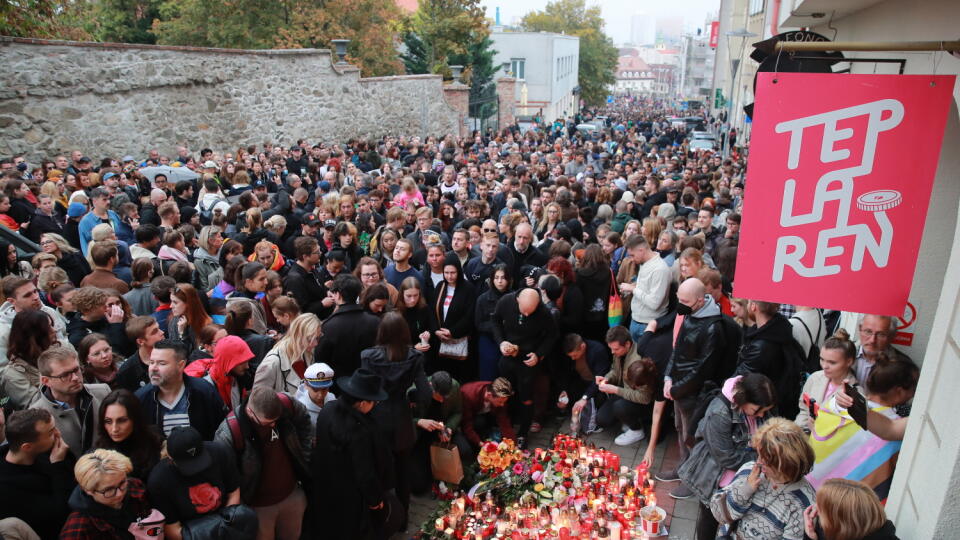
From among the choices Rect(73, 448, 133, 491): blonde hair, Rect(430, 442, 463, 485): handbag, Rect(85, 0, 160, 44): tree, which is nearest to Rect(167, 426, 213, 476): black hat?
Rect(73, 448, 133, 491): blonde hair

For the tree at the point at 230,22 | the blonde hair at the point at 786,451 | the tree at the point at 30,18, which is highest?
the tree at the point at 230,22

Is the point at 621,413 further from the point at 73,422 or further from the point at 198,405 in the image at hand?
the point at 73,422

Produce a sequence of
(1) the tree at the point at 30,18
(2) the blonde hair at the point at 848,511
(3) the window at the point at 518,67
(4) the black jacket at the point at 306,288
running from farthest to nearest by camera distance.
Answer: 1. (3) the window at the point at 518,67
2. (1) the tree at the point at 30,18
3. (4) the black jacket at the point at 306,288
4. (2) the blonde hair at the point at 848,511

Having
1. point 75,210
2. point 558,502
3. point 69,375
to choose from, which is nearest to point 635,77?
point 75,210

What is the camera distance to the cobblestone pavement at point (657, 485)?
4875 millimetres

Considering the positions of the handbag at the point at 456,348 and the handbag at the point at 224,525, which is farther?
the handbag at the point at 456,348

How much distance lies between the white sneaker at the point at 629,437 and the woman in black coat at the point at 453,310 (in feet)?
5.40

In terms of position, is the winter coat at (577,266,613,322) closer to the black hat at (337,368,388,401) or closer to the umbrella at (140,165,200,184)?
the black hat at (337,368,388,401)

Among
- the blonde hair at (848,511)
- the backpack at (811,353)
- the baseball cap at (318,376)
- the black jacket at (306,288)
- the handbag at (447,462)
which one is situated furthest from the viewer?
the black jacket at (306,288)

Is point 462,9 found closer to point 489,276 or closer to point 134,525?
point 489,276

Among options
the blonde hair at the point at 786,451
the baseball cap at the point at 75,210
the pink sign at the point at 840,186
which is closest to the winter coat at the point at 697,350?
the blonde hair at the point at 786,451

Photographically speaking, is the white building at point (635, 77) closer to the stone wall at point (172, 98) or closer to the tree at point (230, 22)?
the tree at point (230, 22)

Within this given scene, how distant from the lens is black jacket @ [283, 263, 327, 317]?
6.32 metres

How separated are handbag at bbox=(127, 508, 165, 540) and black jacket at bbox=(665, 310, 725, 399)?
11.9ft
